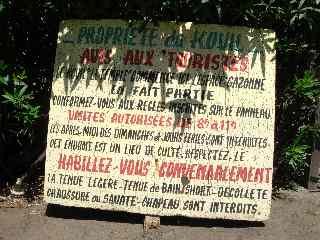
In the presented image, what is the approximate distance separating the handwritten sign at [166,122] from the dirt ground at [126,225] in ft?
0.51

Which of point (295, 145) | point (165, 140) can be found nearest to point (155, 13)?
point (165, 140)

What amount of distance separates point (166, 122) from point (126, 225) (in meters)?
0.96

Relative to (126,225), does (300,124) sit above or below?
above

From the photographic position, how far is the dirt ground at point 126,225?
4387 millimetres

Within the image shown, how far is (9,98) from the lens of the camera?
452 cm

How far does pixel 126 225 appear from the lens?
457cm

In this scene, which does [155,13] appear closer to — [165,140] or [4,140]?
[165,140]

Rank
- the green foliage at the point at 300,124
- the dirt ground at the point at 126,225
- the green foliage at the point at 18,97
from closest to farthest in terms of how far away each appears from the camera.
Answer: the dirt ground at the point at 126,225
the green foliage at the point at 18,97
the green foliage at the point at 300,124

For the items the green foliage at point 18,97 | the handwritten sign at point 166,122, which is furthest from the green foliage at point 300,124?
the green foliage at point 18,97

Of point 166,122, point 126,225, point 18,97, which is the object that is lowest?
point 126,225

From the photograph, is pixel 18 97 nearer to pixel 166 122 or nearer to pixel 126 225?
pixel 166 122

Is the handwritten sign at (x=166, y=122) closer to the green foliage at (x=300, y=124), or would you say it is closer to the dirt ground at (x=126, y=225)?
the dirt ground at (x=126, y=225)

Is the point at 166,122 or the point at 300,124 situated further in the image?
the point at 300,124

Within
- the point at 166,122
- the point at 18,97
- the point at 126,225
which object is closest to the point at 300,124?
the point at 166,122
